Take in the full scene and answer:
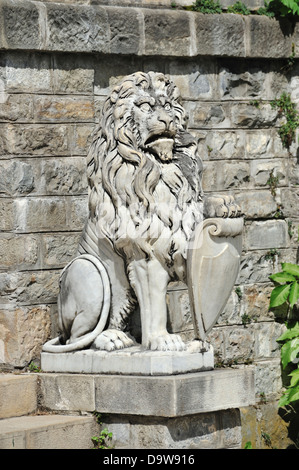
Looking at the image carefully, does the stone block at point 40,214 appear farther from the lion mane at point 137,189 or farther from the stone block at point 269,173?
the stone block at point 269,173

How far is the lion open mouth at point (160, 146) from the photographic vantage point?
22.1ft

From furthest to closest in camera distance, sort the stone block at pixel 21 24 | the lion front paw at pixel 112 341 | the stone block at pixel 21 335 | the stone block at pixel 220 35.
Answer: the stone block at pixel 220 35 → the stone block at pixel 21 335 → the stone block at pixel 21 24 → the lion front paw at pixel 112 341

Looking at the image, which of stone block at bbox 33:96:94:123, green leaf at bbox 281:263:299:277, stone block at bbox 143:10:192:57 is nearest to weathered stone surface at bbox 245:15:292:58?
stone block at bbox 143:10:192:57

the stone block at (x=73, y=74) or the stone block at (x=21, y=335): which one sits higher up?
the stone block at (x=73, y=74)

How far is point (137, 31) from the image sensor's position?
7.79 m

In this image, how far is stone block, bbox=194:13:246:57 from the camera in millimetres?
8109

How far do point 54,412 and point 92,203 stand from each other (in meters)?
1.21

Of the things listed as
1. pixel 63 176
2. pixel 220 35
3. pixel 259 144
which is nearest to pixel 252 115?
pixel 259 144

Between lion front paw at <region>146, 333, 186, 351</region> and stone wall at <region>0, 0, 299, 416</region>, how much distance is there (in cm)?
102

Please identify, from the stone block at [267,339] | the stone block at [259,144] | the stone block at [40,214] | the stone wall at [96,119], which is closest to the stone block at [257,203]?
the stone wall at [96,119]

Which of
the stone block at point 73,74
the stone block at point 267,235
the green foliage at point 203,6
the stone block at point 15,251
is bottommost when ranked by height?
the stone block at point 15,251

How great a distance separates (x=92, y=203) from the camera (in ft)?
22.5

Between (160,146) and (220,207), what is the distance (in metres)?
0.50

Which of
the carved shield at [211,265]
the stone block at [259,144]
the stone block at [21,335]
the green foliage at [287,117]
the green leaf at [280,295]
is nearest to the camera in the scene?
the carved shield at [211,265]
